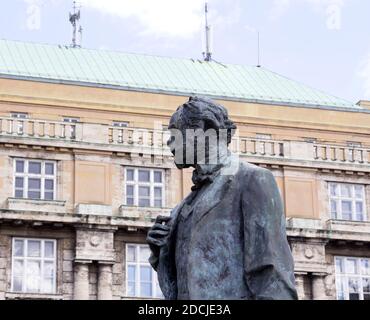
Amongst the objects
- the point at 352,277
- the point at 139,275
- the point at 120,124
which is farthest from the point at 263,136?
the point at 139,275

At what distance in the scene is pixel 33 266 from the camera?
45188mm

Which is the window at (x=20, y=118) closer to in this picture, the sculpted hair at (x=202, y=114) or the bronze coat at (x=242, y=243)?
the sculpted hair at (x=202, y=114)

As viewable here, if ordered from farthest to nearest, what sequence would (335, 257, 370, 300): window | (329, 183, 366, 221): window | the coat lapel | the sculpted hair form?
(329, 183, 366, 221): window < (335, 257, 370, 300): window < the sculpted hair < the coat lapel

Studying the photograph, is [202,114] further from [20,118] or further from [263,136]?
[263,136]

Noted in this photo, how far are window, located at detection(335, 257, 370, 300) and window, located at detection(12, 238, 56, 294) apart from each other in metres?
11.4

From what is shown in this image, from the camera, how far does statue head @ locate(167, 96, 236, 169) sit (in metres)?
6.98

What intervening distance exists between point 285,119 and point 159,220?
163 ft

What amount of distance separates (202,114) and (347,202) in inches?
1748

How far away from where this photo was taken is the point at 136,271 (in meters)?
46.5

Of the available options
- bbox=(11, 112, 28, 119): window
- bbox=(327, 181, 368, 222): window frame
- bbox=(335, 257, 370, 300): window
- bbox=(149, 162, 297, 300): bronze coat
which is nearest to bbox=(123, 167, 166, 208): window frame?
bbox=(11, 112, 28, 119): window

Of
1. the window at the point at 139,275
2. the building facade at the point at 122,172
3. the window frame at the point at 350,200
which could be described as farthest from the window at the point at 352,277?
the window at the point at 139,275

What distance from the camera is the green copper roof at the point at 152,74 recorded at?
54.8 metres

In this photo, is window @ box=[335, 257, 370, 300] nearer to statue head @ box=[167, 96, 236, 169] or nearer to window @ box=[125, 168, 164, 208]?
window @ box=[125, 168, 164, 208]
